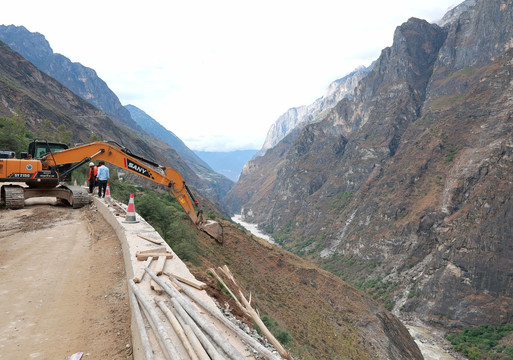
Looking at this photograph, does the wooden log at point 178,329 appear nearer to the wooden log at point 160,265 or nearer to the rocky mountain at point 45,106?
the wooden log at point 160,265

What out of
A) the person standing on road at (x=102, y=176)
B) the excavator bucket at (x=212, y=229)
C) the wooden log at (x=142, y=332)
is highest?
the person standing on road at (x=102, y=176)

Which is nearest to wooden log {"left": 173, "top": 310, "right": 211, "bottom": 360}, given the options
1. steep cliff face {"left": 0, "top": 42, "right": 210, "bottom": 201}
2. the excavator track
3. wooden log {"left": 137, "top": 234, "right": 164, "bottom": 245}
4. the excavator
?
wooden log {"left": 137, "top": 234, "right": 164, "bottom": 245}

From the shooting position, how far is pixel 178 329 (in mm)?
4004

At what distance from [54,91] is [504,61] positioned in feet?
486

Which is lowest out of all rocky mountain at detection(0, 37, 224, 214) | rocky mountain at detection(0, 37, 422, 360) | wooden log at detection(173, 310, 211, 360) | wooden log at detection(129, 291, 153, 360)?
rocky mountain at detection(0, 37, 422, 360)

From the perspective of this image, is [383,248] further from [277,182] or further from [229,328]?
[277,182]

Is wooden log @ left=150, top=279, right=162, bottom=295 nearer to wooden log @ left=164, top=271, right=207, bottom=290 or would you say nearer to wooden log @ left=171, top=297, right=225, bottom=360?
wooden log @ left=164, top=271, right=207, bottom=290

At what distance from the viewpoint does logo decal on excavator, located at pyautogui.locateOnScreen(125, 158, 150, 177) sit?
11.9m

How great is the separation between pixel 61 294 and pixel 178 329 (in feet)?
12.1

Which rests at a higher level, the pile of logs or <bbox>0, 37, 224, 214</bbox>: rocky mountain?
<bbox>0, 37, 224, 214</bbox>: rocky mountain

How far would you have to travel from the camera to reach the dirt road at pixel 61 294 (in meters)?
4.53

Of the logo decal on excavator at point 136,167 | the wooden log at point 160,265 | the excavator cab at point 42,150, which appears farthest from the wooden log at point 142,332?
the excavator cab at point 42,150

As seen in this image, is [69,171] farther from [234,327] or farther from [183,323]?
[234,327]

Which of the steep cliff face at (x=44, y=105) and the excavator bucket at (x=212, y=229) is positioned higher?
the steep cliff face at (x=44, y=105)
